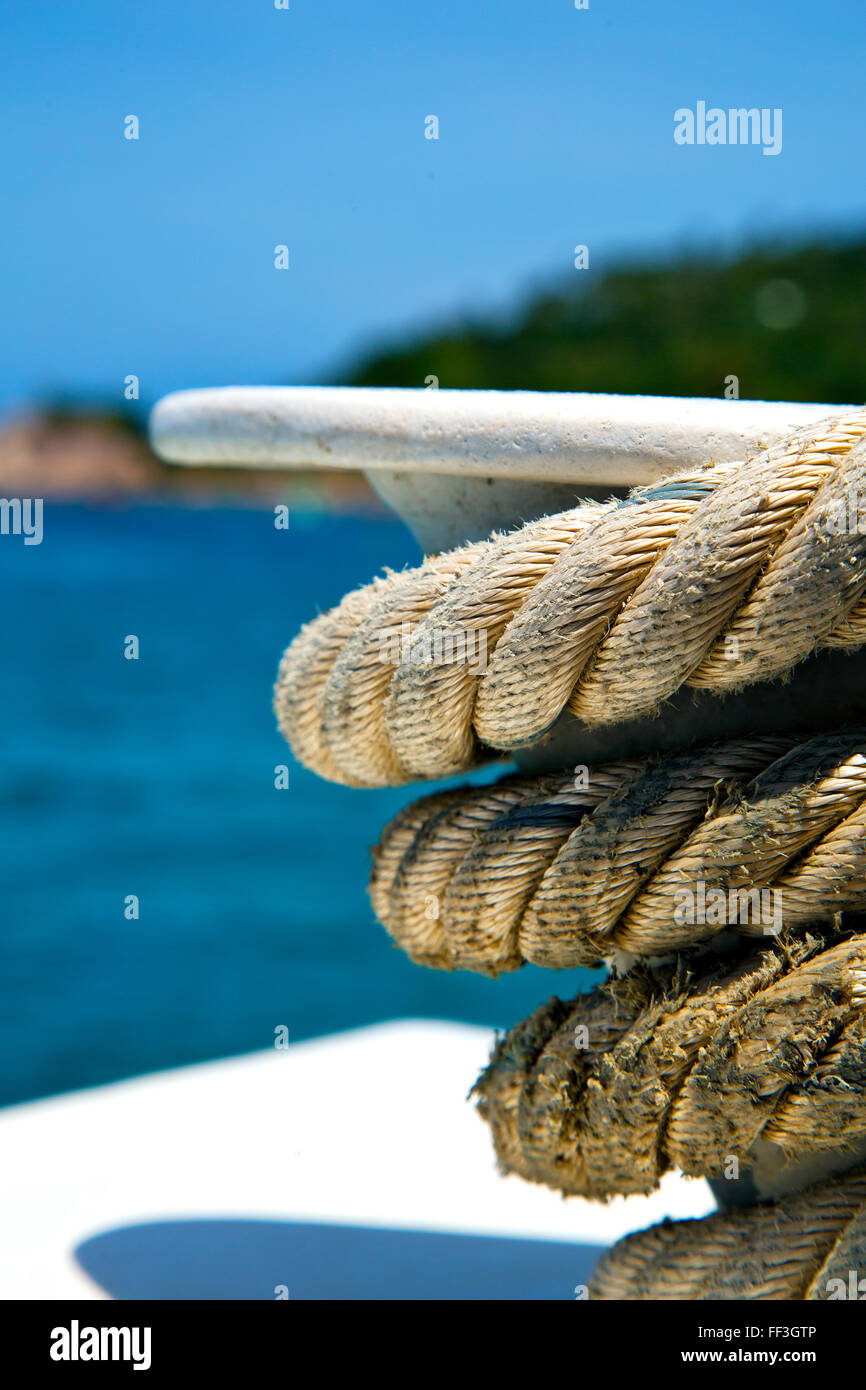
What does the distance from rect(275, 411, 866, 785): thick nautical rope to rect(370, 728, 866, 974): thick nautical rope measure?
0.23 feet

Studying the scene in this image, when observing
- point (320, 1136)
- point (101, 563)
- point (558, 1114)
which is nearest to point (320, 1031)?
point (320, 1136)

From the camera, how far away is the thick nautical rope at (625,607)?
3.13 feet

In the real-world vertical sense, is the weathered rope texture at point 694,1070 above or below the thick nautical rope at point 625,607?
below

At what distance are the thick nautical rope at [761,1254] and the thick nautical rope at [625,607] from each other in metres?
0.44

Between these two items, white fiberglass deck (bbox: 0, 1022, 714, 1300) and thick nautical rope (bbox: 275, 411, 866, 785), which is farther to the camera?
white fiberglass deck (bbox: 0, 1022, 714, 1300)

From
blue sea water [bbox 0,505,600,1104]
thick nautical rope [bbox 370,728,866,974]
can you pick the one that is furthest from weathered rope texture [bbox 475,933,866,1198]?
blue sea water [bbox 0,505,600,1104]

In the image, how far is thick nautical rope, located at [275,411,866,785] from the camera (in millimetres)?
955

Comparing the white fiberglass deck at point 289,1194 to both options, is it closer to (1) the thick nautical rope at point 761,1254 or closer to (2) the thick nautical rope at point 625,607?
(1) the thick nautical rope at point 761,1254

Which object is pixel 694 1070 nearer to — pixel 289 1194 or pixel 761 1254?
pixel 761 1254

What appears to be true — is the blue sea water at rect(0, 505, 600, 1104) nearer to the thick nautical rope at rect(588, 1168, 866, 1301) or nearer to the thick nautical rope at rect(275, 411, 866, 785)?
the thick nautical rope at rect(275, 411, 866, 785)

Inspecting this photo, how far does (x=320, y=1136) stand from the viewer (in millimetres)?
1851

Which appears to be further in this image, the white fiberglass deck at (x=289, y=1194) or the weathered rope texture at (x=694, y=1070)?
the white fiberglass deck at (x=289, y=1194)

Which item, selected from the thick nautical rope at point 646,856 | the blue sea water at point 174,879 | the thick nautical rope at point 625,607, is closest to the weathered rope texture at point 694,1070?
the thick nautical rope at point 646,856

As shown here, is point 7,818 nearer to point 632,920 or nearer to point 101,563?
point 632,920
